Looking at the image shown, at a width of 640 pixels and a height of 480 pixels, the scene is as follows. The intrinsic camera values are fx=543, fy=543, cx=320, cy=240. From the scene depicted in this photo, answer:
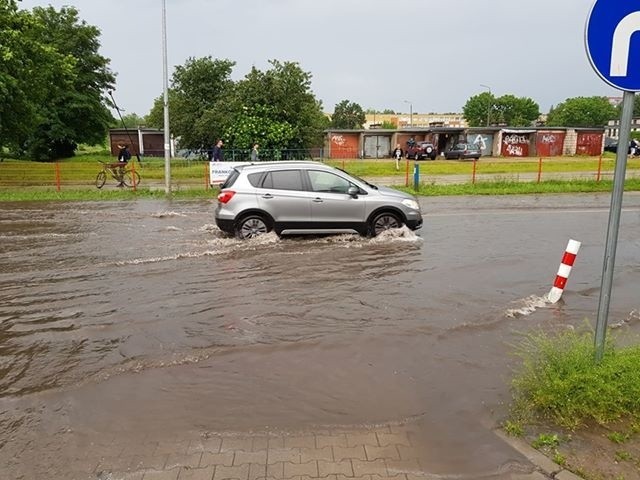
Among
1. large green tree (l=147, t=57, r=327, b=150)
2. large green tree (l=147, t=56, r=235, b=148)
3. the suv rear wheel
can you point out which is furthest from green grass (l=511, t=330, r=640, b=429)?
large green tree (l=147, t=56, r=235, b=148)

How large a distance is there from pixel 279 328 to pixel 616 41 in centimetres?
428

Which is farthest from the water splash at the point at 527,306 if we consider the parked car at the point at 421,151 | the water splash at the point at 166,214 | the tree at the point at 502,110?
the tree at the point at 502,110

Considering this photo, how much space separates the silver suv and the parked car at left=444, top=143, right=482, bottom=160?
3581cm

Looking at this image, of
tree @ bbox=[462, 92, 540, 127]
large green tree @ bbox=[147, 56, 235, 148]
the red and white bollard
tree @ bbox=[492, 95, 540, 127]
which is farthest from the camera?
tree @ bbox=[492, 95, 540, 127]

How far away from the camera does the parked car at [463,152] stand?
147 ft

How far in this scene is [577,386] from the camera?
3.99m

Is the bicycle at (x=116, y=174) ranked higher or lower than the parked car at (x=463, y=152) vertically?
lower

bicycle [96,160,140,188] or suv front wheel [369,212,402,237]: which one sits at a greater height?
bicycle [96,160,140,188]

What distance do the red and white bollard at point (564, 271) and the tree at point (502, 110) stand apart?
364 ft

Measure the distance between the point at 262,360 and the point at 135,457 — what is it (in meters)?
1.85

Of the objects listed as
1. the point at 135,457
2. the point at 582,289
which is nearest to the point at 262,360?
the point at 135,457

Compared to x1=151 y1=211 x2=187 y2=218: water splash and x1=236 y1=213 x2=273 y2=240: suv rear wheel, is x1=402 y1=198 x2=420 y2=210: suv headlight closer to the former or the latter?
x1=236 y1=213 x2=273 y2=240: suv rear wheel

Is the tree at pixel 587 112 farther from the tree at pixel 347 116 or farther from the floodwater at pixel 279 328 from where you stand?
the floodwater at pixel 279 328

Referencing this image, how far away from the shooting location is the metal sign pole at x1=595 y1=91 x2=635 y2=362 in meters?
3.83
